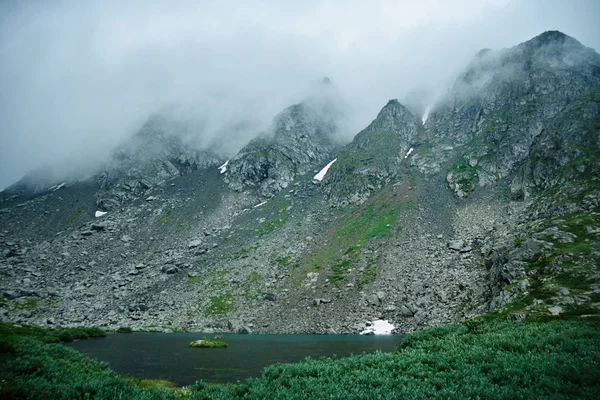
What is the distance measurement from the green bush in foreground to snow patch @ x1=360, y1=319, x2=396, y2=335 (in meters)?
52.8

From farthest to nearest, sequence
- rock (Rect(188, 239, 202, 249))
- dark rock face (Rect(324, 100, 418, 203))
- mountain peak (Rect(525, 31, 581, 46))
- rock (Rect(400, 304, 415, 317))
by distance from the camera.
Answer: mountain peak (Rect(525, 31, 581, 46)), dark rock face (Rect(324, 100, 418, 203)), rock (Rect(188, 239, 202, 249)), rock (Rect(400, 304, 415, 317))

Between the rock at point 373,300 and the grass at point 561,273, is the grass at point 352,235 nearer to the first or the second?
the rock at point 373,300

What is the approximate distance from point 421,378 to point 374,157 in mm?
149477

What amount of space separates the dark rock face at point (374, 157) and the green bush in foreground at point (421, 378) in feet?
404

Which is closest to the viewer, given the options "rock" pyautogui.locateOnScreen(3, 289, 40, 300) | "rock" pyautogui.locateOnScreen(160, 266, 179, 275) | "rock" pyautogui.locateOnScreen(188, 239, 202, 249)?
"rock" pyautogui.locateOnScreen(3, 289, 40, 300)

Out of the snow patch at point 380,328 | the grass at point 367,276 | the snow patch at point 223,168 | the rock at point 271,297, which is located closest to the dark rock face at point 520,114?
the grass at point 367,276

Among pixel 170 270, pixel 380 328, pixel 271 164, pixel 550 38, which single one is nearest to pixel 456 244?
pixel 380 328

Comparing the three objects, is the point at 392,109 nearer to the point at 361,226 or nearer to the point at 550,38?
the point at 550,38

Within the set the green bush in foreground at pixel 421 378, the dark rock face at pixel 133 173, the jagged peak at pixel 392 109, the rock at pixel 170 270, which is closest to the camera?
the green bush in foreground at pixel 421 378

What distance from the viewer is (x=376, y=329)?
75.2m

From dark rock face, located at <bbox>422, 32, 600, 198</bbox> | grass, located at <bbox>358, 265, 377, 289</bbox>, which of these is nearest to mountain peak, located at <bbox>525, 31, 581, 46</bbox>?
dark rock face, located at <bbox>422, 32, 600, 198</bbox>

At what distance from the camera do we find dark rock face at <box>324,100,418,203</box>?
148m

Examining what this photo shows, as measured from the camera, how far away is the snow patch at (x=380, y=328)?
242 feet

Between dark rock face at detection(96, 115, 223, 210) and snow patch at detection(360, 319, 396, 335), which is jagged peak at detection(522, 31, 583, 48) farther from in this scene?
dark rock face at detection(96, 115, 223, 210)
